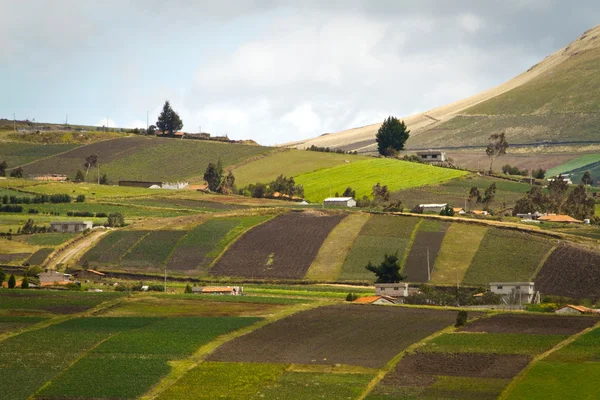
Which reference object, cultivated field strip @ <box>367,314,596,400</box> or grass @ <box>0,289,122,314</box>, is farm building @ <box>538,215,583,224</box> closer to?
cultivated field strip @ <box>367,314,596,400</box>

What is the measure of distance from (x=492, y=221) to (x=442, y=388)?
8154 cm

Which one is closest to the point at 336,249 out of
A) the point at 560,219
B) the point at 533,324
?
the point at 560,219

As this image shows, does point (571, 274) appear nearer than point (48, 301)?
No

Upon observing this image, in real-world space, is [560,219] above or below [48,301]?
above

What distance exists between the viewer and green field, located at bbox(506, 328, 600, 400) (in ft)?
225

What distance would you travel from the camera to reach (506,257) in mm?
129250

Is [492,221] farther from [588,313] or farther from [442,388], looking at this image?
[442,388]

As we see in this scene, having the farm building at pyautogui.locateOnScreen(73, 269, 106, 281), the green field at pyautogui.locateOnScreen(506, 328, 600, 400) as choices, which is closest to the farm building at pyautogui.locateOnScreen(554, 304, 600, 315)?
the green field at pyautogui.locateOnScreen(506, 328, 600, 400)

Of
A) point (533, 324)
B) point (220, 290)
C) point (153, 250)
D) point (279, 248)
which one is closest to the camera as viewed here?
point (533, 324)

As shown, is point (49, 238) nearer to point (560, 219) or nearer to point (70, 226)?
point (70, 226)

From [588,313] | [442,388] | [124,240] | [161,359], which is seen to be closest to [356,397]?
[442,388]

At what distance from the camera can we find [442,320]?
92.2 m

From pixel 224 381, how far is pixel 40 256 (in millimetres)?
70733

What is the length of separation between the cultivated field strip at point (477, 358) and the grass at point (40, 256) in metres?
61.4
